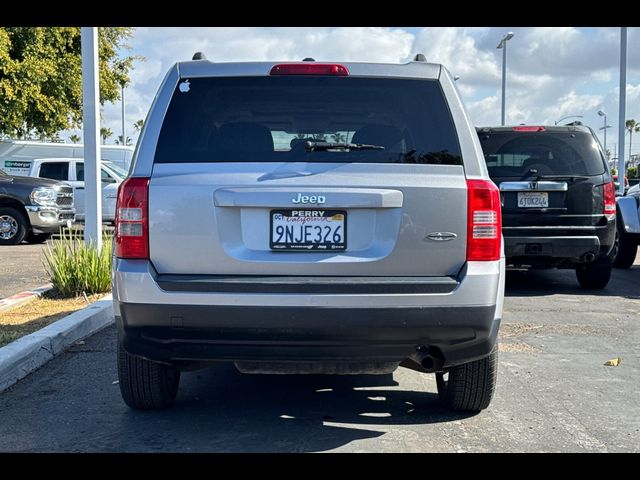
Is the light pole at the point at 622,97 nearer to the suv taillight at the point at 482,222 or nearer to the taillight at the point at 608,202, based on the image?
the taillight at the point at 608,202

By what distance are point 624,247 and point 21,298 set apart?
8.33 metres

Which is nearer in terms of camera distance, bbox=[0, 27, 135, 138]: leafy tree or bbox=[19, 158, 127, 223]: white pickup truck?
bbox=[19, 158, 127, 223]: white pickup truck

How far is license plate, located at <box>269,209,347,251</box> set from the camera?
3.56 m

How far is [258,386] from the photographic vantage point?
5.04 metres

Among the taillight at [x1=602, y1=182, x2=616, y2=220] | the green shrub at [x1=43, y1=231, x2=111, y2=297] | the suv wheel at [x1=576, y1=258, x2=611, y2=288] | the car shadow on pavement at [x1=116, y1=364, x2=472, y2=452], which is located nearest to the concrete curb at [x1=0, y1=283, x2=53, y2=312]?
the green shrub at [x1=43, y1=231, x2=111, y2=297]

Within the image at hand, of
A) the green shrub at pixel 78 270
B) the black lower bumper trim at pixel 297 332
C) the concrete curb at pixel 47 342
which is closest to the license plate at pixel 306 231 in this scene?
the black lower bumper trim at pixel 297 332

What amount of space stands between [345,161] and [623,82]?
921 inches

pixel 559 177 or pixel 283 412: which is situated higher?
pixel 559 177

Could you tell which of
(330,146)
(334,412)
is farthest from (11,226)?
(330,146)

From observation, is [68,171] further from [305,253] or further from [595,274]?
[305,253]

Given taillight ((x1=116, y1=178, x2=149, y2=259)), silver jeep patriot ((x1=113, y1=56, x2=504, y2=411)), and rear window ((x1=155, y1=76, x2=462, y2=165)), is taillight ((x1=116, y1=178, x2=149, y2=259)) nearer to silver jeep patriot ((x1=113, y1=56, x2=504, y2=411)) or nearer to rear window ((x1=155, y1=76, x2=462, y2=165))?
silver jeep patriot ((x1=113, y1=56, x2=504, y2=411))

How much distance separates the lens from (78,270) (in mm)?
7910

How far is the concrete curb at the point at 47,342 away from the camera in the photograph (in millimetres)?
5082
